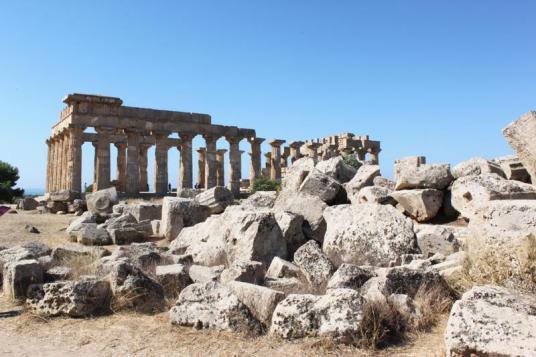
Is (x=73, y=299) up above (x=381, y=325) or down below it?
above

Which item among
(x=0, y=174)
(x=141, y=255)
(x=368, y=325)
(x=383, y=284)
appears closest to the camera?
(x=368, y=325)

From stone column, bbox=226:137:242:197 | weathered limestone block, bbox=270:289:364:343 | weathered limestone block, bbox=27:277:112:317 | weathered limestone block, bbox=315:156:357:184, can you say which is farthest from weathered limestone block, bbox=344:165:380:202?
stone column, bbox=226:137:242:197

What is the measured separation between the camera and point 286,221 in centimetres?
777

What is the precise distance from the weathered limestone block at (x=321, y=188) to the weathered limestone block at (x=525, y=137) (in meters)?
3.17

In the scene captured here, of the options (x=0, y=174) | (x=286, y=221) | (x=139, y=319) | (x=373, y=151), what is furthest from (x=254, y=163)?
(x=139, y=319)

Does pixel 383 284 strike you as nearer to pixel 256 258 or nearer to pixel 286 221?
pixel 256 258

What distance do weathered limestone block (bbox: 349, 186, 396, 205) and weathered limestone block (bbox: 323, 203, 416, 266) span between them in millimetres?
1347

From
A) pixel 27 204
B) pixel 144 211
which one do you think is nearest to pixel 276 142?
pixel 27 204

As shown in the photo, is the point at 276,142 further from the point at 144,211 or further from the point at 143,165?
the point at 144,211

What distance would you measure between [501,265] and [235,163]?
26.8m

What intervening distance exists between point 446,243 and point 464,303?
3.26m

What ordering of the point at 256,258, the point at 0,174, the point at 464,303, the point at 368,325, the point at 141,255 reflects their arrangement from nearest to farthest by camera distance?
the point at 464,303 < the point at 368,325 < the point at 256,258 < the point at 141,255 < the point at 0,174

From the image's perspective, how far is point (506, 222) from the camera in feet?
17.5

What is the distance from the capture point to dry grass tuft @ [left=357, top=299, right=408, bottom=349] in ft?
14.0
